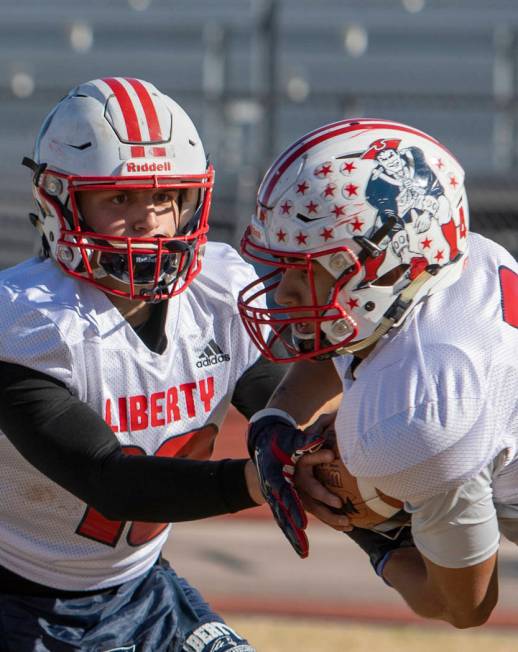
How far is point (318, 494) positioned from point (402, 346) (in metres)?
0.38

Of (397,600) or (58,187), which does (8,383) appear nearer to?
(58,187)

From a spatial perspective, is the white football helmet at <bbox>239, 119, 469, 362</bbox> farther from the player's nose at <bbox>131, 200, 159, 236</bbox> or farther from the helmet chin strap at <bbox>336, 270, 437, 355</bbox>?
the player's nose at <bbox>131, 200, 159, 236</bbox>

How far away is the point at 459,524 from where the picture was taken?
6.59ft

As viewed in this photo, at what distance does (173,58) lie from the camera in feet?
33.3

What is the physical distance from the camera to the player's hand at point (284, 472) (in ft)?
7.24

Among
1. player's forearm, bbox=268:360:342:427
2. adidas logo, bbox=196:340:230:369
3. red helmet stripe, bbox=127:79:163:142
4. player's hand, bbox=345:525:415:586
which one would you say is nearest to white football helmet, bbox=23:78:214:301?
red helmet stripe, bbox=127:79:163:142

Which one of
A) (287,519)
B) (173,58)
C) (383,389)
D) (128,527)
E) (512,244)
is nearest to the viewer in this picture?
(383,389)

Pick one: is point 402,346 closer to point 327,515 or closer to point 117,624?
point 327,515

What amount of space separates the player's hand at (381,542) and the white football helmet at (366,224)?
0.41 metres

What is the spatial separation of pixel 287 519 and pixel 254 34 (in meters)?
7.56

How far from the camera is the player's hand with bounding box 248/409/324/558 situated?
2.21m

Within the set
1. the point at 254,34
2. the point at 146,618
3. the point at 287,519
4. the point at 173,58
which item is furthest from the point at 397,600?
the point at 173,58

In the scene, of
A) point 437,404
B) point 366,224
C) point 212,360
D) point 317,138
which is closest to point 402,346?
point 437,404

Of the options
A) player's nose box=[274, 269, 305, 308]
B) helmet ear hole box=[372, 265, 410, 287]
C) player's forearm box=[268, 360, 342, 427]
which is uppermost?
helmet ear hole box=[372, 265, 410, 287]
